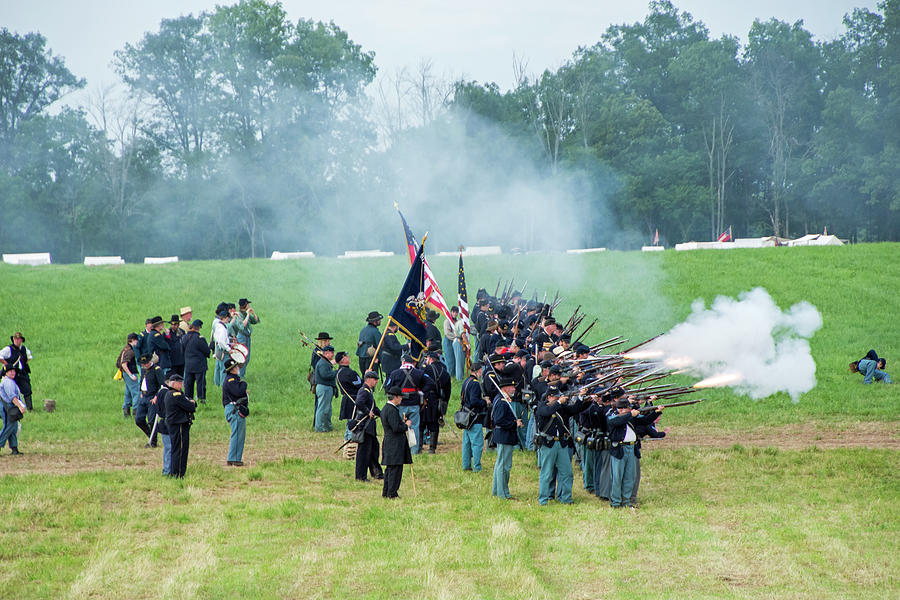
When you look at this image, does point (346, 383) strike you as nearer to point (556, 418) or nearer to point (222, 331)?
point (556, 418)

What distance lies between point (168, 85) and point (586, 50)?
3115 centimetres

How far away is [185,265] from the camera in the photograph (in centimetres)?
3816

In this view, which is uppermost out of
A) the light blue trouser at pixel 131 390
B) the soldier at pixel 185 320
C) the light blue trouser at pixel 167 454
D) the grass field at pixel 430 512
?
the soldier at pixel 185 320

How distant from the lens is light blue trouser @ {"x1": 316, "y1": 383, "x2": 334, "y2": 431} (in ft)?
60.5

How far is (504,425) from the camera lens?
13531 mm

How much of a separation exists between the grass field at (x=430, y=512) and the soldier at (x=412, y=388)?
0.83 m

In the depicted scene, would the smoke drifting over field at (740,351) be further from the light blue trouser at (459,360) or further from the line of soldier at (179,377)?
the line of soldier at (179,377)

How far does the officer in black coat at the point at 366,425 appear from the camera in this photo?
14516mm

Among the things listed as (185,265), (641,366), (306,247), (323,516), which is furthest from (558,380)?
(306,247)

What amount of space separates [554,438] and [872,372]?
1331 centimetres

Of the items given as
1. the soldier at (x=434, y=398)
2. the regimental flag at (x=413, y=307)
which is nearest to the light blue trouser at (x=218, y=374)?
the regimental flag at (x=413, y=307)

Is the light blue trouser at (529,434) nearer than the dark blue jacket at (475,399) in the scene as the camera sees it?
No

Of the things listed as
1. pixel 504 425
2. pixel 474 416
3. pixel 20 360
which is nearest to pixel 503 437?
pixel 504 425

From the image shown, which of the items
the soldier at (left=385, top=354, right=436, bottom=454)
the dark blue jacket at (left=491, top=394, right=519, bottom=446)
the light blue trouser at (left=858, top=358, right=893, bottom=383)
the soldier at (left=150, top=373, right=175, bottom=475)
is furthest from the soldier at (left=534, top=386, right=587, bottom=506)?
the light blue trouser at (left=858, top=358, right=893, bottom=383)
